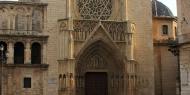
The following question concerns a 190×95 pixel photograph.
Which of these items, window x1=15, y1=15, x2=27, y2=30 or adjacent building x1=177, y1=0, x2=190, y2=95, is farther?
window x1=15, y1=15, x2=27, y2=30

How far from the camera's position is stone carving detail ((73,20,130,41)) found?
32312 mm

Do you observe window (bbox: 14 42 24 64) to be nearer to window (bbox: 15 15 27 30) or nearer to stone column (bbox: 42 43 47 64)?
window (bbox: 15 15 27 30)

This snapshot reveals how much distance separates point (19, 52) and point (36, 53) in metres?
1.18

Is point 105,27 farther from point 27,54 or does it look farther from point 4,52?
point 4,52

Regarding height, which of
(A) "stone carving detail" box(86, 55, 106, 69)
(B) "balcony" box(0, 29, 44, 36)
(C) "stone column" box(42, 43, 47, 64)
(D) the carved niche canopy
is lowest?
(A) "stone carving detail" box(86, 55, 106, 69)

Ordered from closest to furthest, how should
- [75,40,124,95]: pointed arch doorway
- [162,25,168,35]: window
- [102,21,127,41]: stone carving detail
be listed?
[75,40,124,95]: pointed arch doorway
[102,21,127,41]: stone carving detail
[162,25,168,35]: window

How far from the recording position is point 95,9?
110 feet

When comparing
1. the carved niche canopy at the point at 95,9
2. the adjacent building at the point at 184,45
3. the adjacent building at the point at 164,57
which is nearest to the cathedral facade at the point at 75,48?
the carved niche canopy at the point at 95,9

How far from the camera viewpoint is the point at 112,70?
109ft

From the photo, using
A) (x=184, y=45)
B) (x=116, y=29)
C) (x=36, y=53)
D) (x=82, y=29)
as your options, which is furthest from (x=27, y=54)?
(x=184, y=45)

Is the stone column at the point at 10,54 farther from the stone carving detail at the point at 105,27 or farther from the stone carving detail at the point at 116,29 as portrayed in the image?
the stone carving detail at the point at 116,29

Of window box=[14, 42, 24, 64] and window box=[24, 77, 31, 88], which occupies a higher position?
window box=[14, 42, 24, 64]

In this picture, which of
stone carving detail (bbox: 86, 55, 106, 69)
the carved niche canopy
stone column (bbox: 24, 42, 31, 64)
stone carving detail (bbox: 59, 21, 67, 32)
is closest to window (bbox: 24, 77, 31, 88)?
stone column (bbox: 24, 42, 31, 64)

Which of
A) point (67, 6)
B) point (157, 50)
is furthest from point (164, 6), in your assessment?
point (67, 6)
